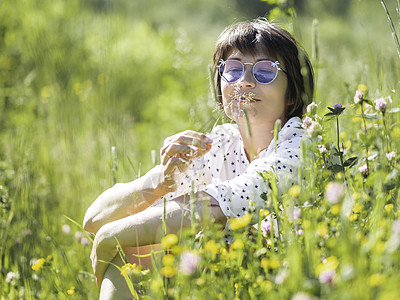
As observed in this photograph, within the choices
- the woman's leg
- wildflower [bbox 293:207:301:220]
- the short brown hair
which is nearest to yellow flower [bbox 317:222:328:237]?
wildflower [bbox 293:207:301:220]

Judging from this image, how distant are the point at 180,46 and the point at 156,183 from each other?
1065 mm

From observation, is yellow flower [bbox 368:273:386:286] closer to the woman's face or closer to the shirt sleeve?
the shirt sleeve

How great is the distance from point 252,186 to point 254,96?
0.42 m

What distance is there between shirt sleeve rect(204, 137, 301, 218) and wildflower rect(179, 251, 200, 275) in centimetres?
39

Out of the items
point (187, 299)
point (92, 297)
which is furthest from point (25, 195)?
point (187, 299)

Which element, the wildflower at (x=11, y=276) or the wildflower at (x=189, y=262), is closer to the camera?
the wildflower at (x=189, y=262)

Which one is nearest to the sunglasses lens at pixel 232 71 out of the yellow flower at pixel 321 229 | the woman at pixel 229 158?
the woman at pixel 229 158

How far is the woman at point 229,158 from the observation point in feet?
5.57

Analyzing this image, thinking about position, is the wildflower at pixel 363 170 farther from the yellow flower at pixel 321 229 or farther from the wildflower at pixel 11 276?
the wildflower at pixel 11 276

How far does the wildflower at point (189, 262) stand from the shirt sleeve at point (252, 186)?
1.29ft

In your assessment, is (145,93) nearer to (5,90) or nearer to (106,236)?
(5,90)

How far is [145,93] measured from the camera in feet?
24.5

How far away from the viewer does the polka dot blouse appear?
1661 millimetres

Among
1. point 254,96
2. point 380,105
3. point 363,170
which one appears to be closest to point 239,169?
point 254,96
